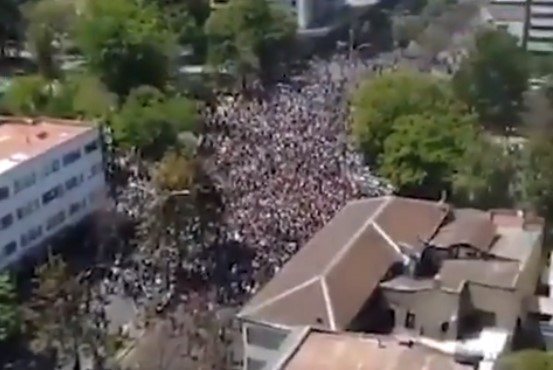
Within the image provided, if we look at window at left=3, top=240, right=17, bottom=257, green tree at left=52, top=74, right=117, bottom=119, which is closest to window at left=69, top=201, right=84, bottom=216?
window at left=3, top=240, right=17, bottom=257

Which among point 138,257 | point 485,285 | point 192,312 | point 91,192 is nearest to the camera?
point 485,285

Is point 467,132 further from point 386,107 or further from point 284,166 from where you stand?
point 284,166

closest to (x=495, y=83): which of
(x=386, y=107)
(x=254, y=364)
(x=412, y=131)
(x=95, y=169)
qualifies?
(x=386, y=107)

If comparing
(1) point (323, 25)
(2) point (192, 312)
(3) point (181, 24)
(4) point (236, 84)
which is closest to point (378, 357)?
(2) point (192, 312)

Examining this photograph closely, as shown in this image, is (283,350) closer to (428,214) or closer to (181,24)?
(428,214)

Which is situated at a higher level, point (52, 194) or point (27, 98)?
point (27, 98)

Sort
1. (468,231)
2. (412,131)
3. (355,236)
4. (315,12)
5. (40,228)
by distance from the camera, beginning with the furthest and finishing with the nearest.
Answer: (315,12), (412,131), (40,228), (468,231), (355,236)
